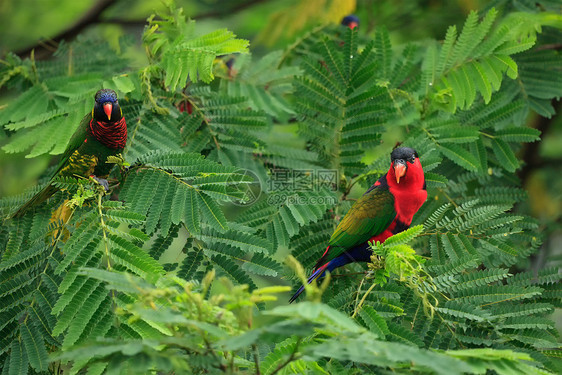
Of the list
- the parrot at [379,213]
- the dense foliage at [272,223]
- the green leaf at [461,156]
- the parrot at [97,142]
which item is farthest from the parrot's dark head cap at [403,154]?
the parrot at [97,142]

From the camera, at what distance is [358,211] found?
298 centimetres

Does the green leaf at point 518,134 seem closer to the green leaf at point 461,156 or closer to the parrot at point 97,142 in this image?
the green leaf at point 461,156

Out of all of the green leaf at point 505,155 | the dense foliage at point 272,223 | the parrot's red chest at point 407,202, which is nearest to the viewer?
the dense foliage at point 272,223

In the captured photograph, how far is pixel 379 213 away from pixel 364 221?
0.10 m

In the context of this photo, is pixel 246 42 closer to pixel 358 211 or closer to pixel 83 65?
pixel 358 211

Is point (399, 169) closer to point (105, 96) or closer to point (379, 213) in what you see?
point (379, 213)

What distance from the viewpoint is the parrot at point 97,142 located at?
2.91 metres

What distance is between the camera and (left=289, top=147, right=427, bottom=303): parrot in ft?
9.50

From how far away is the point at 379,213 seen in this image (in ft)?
9.94

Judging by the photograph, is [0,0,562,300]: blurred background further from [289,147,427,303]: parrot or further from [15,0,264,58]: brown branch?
[289,147,427,303]: parrot

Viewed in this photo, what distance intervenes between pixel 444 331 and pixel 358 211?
0.84 m

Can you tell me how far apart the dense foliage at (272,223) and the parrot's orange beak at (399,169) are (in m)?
0.22

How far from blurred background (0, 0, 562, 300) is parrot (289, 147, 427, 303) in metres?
1.68

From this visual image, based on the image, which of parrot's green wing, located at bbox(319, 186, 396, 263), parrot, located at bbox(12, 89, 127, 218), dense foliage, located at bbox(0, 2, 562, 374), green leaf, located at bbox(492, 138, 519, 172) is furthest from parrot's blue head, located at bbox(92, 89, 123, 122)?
green leaf, located at bbox(492, 138, 519, 172)
